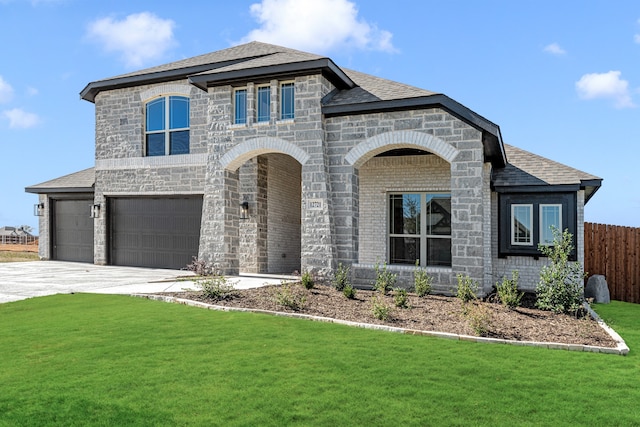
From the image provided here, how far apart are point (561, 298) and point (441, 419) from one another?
623 centimetres

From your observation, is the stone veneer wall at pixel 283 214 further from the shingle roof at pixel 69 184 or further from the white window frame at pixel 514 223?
the shingle roof at pixel 69 184

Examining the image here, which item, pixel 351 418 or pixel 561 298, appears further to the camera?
pixel 561 298

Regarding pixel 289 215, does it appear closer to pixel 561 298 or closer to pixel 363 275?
pixel 363 275

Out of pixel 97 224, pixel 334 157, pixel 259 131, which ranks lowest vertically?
pixel 97 224

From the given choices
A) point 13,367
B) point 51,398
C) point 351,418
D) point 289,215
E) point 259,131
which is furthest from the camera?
point 289,215

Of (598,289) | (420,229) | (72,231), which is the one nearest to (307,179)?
(420,229)

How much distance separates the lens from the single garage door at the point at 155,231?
16.1m

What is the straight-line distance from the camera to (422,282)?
10.4 meters

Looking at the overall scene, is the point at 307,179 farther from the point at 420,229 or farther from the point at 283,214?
the point at 283,214

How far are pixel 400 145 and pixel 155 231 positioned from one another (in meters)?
9.74

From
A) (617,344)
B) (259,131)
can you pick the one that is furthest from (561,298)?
(259,131)

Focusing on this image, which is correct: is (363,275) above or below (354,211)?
below

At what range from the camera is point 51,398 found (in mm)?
4395

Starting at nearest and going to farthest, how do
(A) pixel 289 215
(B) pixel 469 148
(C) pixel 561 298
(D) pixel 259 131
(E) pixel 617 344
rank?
1. (E) pixel 617 344
2. (C) pixel 561 298
3. (B) pixel 469 148
4. (D) pixel 259 131
5. (A) pixel 289 215
